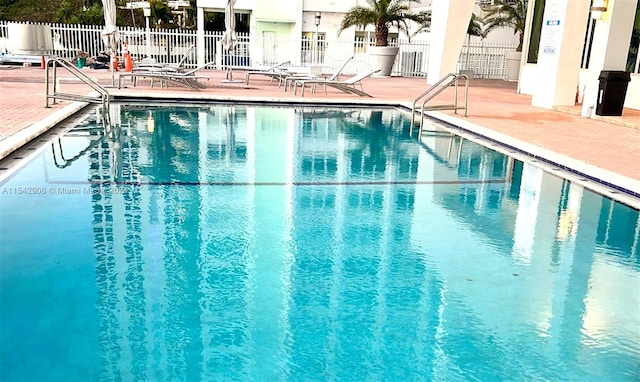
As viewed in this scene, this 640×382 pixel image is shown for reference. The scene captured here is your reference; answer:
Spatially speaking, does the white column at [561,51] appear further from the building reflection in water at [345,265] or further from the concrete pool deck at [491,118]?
the building reflection in water at [345,265]

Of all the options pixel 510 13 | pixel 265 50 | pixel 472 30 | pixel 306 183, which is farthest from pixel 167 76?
pixel 510 13

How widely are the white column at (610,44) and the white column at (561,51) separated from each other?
0.78 meters

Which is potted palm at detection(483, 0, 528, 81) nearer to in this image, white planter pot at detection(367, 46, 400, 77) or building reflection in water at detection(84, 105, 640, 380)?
white planter pot at detection(367, 46, 400, 77)

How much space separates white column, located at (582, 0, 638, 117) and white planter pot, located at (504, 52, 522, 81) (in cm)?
1071

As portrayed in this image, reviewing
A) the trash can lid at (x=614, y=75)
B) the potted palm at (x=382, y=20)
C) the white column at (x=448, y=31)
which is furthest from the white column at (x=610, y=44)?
the potted palm at (x=382, y=20)

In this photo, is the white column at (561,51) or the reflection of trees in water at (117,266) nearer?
the reflection of trees in water at (117,266)

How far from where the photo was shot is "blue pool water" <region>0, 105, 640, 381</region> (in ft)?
9.67

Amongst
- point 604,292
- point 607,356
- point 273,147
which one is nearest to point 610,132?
point 273,147

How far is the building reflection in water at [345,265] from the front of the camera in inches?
119

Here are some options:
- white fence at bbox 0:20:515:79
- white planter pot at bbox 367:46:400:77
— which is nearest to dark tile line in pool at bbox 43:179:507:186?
white planter pot at bbox 367:46:400:77

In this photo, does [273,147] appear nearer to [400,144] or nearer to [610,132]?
[400,144]

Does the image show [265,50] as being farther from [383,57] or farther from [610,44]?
[610,44]

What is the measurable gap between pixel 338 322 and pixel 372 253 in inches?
47.9

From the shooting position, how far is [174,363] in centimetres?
285
